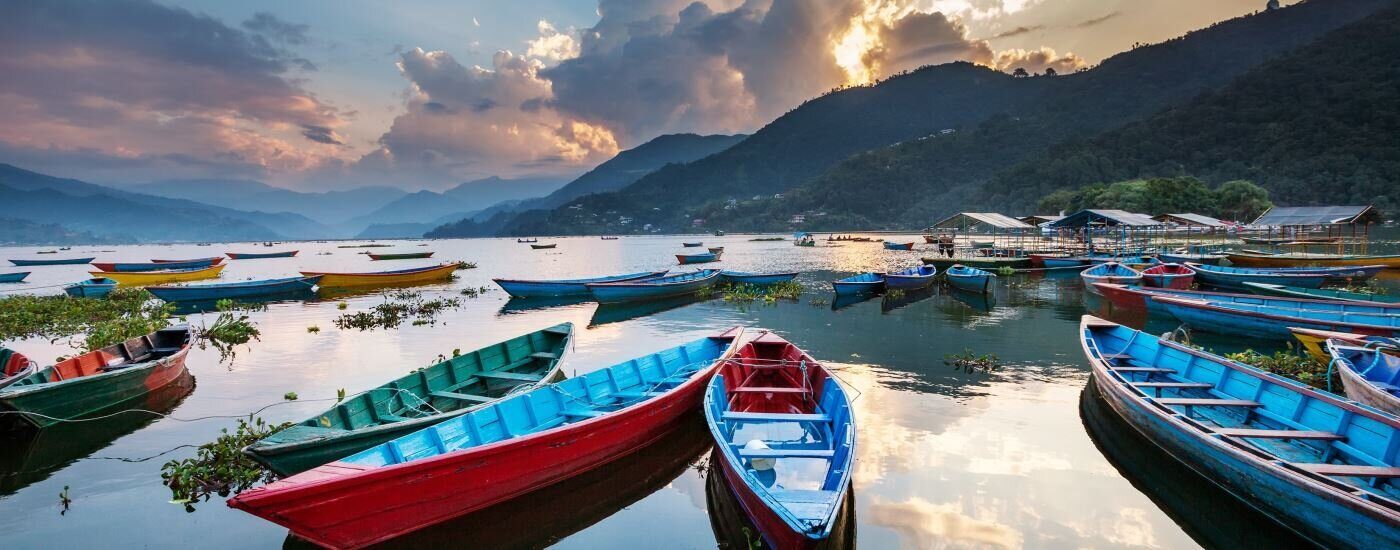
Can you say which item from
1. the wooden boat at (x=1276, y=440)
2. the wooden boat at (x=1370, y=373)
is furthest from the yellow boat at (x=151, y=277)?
the wooden boat at (x=1370, y=373)

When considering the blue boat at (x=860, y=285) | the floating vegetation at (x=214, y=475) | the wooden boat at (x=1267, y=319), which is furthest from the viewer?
the blue boat at (x=860, y=285)

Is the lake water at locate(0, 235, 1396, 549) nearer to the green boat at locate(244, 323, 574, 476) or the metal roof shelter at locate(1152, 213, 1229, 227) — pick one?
the green boat at locate(244, 323, 574, 476)

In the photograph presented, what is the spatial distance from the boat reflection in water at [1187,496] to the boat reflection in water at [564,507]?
268 inches

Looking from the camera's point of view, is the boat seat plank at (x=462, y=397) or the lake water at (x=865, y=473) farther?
the boat seat plank at (x=462, y=397)

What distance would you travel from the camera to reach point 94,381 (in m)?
11.5

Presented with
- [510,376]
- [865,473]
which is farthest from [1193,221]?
[510,376]

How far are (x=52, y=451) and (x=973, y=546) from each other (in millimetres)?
15205

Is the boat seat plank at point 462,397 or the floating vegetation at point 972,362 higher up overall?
the boat seat plank at point 462,397

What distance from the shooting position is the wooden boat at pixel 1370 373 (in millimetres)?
8617

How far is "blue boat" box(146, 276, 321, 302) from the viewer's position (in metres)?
31.3

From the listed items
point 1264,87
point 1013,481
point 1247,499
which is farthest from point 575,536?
point 1264,87

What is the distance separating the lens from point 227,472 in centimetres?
912

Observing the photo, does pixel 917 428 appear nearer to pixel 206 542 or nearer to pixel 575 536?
pixel 575 536

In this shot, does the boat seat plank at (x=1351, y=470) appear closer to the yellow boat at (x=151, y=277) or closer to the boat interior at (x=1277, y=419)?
the boat interior at (x=1277, y=419)
